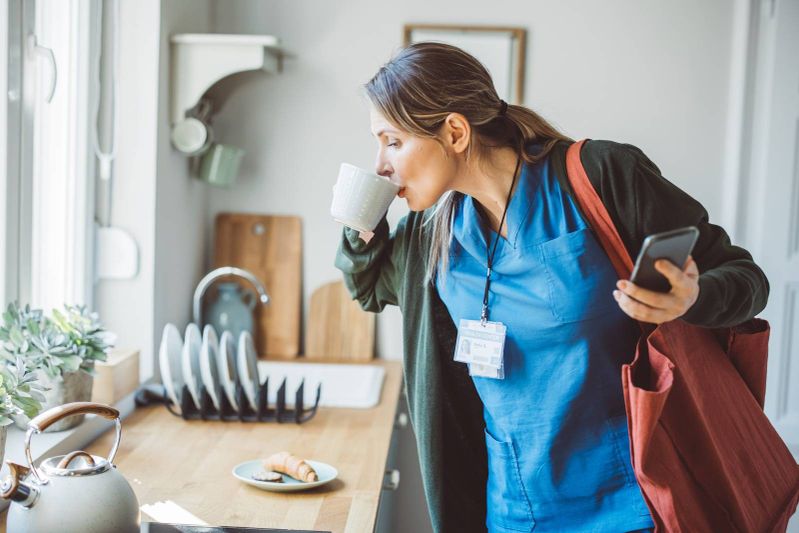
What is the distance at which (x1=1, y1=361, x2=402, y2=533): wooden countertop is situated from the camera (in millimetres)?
1427

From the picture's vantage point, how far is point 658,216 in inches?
46.8

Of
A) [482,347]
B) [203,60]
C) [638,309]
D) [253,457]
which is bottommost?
[253,457]

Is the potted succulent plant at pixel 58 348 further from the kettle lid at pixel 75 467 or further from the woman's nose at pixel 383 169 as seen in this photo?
the woman's nose at pixel 383 169

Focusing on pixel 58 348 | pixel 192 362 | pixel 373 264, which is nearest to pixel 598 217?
pixel 373 264

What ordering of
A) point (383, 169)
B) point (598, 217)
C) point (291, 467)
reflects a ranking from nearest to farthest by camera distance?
point (598, 217) → point (383, 169) → point (291, 467)

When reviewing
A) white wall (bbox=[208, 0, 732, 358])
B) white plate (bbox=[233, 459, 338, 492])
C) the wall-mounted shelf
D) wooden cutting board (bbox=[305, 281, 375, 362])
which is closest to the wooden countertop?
white plate (bbox=[233, 459, 338, 492])

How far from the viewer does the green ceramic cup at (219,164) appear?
2514 millimetres

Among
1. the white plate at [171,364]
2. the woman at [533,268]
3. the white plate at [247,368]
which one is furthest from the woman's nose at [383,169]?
the white plate at [171,364]

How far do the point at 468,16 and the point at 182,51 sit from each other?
2.84 feet

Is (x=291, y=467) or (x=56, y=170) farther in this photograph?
(x=56, y=170)

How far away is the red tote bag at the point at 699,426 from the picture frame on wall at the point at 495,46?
1.42m

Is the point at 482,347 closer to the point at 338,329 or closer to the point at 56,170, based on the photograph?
the point at 56,170

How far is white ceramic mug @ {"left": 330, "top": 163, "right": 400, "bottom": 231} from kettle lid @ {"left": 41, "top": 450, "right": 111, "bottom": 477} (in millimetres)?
513

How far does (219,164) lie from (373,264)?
1142mm
